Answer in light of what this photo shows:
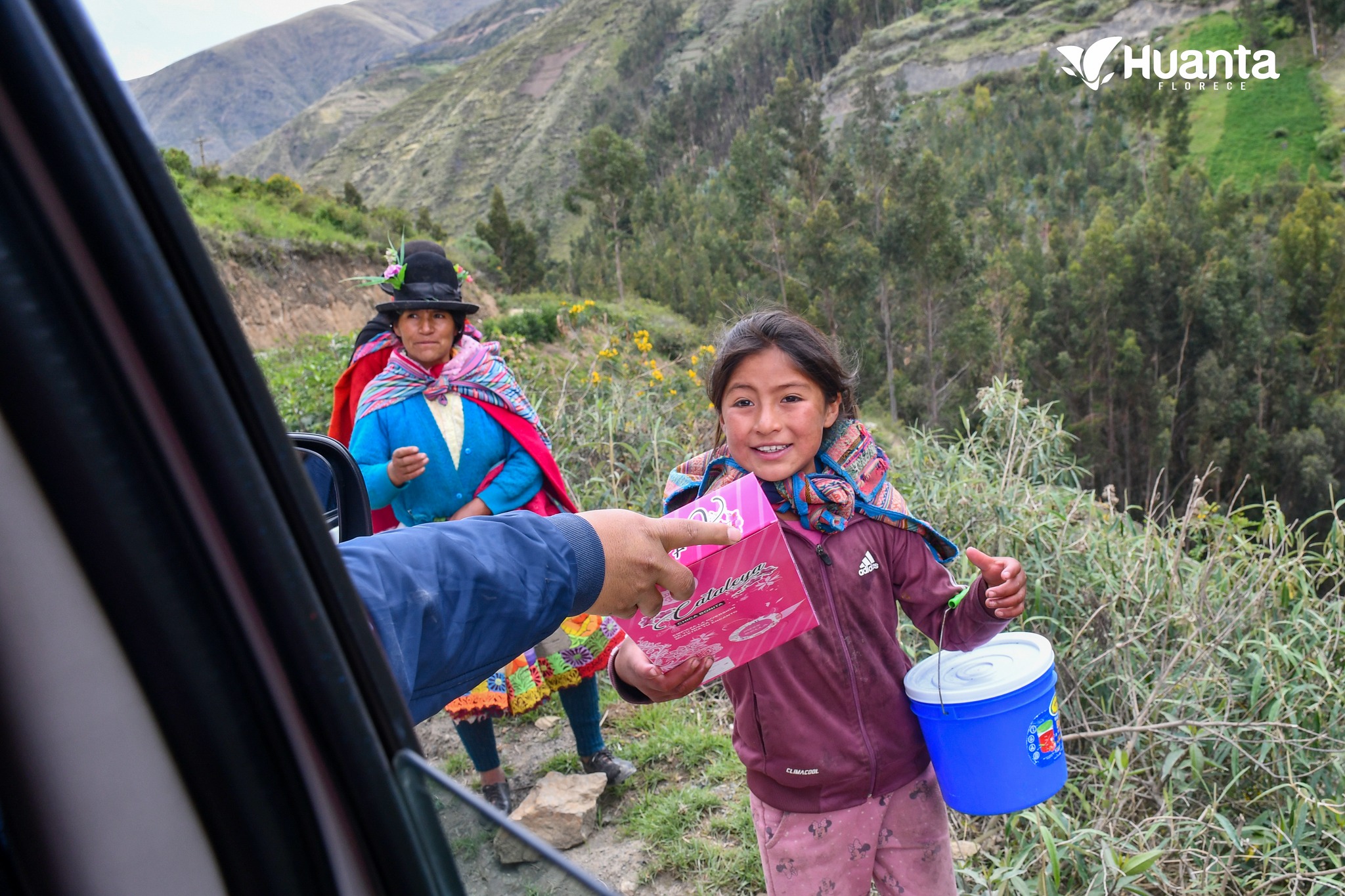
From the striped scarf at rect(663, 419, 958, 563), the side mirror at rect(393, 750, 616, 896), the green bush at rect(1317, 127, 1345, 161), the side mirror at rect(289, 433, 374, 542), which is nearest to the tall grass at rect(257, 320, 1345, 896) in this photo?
the striped scarf at rect(663, 419, 958, 563)

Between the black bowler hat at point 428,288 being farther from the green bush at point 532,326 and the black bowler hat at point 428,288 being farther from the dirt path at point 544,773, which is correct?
the green bush at point 532,326

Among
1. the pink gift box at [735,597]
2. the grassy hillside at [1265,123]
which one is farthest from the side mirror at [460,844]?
the grassy hillside at [1265,123]

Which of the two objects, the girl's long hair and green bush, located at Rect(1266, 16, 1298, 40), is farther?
green bush, located at Rect(1266, 16, 1298, 40)

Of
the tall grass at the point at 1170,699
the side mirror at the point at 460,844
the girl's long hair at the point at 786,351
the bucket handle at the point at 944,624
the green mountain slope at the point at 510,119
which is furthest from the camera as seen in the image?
the green mountain slope at the point at 510,119

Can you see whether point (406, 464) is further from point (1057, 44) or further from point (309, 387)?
point (1057, 44)

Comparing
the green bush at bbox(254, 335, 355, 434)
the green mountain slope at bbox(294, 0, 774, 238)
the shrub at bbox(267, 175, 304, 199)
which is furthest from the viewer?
the green mountain slope at bbox(294, 0, 774, 238)

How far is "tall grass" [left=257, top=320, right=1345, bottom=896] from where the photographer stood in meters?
2.36

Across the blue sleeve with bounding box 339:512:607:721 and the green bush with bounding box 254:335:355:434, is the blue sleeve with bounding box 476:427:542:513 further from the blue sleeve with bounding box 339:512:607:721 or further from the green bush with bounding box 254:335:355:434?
the green bush with bounding box 254:335:355:434

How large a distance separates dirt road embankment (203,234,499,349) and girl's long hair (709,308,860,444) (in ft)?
40.5

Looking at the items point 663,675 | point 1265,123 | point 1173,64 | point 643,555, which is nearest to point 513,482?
point 663,675

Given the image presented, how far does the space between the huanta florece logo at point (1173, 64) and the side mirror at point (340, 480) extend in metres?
48.8

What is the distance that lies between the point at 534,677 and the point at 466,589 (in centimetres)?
210

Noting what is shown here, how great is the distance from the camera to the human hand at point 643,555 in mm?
1290

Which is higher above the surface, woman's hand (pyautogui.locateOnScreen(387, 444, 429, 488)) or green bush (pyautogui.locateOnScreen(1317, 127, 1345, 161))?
woman's hand (pyautogui.locateOnScreen(387, 444, 429, 488))
